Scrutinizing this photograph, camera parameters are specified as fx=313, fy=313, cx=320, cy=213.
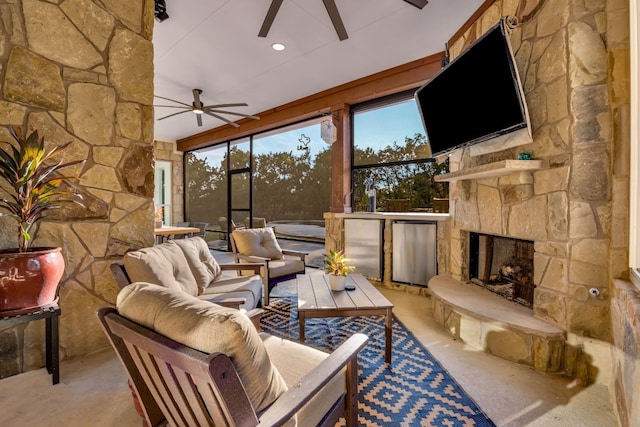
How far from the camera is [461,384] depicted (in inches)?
77.2

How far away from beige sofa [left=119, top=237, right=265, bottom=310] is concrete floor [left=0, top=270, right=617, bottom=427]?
666 millimetres

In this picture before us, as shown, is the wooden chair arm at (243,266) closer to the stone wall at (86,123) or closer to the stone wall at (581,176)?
the stone wall at (86,123)

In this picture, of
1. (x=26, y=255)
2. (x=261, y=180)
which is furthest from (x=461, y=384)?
(x=261, y=180)

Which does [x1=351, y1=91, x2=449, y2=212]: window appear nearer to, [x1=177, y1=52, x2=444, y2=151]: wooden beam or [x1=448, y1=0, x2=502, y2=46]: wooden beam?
[x1=177, y1=52, x2=444, y2=151]: wooden beam

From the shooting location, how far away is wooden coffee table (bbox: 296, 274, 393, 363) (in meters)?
2.18

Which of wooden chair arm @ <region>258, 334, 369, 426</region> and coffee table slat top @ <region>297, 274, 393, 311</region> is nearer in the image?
wooden chair arm @ <region>258, 334, 369, 426</region>

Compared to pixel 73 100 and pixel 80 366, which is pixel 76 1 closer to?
pixel 73 100

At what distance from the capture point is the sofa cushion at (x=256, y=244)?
145 inches

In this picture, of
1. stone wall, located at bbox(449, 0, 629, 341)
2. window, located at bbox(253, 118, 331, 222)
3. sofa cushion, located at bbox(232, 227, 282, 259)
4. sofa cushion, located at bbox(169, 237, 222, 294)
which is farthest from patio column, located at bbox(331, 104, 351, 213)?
stone wall, located at bbox(449, 0, 629, 341)

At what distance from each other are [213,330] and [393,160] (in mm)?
4030

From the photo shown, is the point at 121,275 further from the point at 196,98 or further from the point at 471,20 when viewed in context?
the point at 471,20

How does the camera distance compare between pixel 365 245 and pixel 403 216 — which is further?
pixel 365 245

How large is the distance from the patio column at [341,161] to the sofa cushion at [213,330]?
148 inches

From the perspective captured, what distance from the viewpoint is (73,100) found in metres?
2.28
